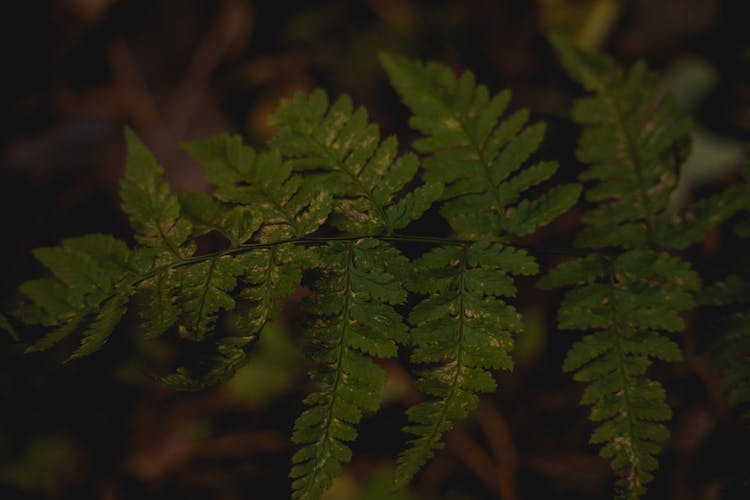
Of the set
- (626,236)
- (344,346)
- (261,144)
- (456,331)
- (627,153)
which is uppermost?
(261,144)

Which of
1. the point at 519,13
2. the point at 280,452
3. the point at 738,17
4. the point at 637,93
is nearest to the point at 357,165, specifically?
the point at 637,93

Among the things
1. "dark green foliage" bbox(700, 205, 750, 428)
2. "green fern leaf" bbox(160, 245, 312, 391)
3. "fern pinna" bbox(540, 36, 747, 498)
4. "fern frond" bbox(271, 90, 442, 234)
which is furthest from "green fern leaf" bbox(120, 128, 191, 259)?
"dark green foliage" bbox(700, 205, 750, 428)

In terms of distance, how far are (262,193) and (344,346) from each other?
22.0 inches

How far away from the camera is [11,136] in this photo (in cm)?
367

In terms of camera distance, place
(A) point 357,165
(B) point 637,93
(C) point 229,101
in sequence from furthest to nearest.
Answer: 1. (C) point 229,101
2. (B) point 637,93
3. (A) point 357,165

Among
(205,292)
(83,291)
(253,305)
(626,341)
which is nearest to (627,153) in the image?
(626,341)

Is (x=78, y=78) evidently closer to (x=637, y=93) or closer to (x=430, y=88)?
(x=430, y=88)

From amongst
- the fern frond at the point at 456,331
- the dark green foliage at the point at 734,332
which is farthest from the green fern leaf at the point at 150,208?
the dark green foliage at the point at 734,332

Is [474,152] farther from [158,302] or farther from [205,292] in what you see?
[158,302]

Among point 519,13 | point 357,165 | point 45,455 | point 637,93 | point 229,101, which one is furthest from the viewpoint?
point 229,101

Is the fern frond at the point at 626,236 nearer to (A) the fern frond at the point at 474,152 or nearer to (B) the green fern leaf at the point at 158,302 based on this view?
(A) the fern frond at the point at 474,152

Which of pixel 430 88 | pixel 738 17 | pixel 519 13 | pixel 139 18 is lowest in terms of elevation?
pixel 430 88

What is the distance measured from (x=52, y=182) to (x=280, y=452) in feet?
7.28

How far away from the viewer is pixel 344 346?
5.58 ft
